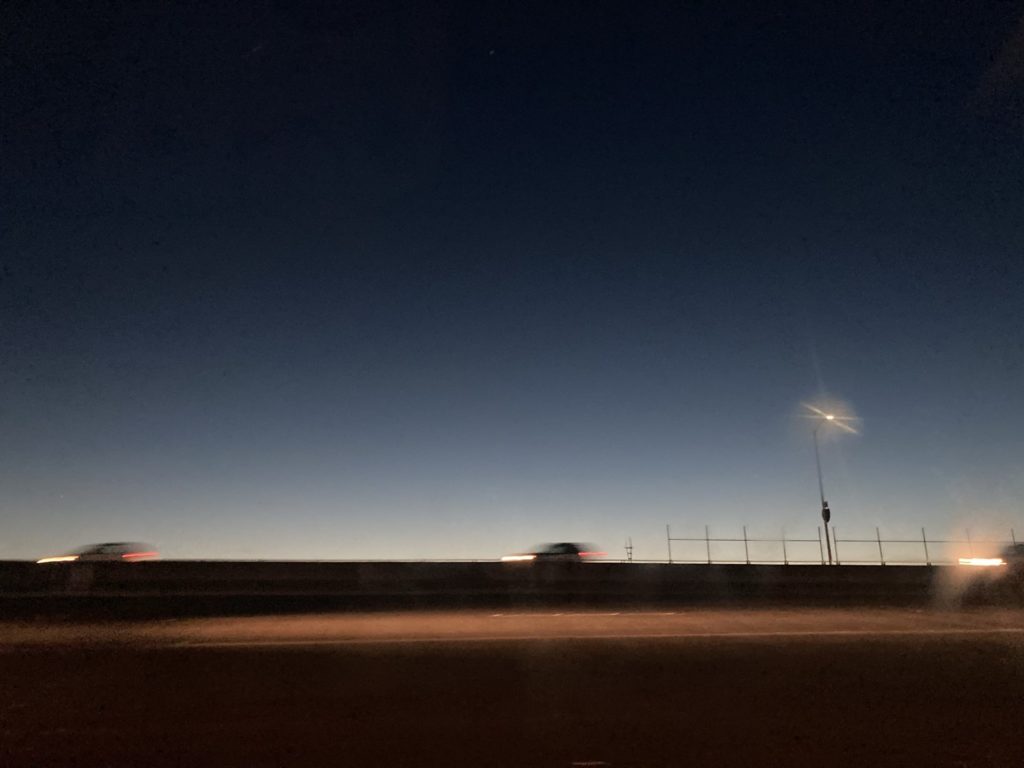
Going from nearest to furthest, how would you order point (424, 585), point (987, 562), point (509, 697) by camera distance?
point (509, 697), point (424, 585), point (987, 562)

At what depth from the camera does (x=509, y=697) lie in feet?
31.3

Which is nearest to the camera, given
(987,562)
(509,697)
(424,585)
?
(509,697)

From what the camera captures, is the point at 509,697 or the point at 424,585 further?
the point at 424,585

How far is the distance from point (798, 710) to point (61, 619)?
52.6 ft

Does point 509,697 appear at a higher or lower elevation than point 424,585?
lower

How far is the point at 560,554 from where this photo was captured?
30.6 m

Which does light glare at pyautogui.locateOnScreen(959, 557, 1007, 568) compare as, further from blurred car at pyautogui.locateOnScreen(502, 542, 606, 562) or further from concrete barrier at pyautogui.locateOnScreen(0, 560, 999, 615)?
blurred car at pyautogui.locateOnScreen(502, 542, 606, 562)

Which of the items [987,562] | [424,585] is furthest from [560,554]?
[987,562]

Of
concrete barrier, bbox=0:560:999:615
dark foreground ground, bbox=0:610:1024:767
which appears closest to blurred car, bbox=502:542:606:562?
concrete barrier, bbox=0:560:999:615

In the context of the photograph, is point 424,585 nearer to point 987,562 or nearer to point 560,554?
point 560,554

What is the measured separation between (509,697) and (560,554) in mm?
21315

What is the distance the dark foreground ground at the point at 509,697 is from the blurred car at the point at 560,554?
14.6 m

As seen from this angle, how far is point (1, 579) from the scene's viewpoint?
23.2 metres

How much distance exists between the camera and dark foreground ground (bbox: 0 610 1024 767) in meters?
7.43
